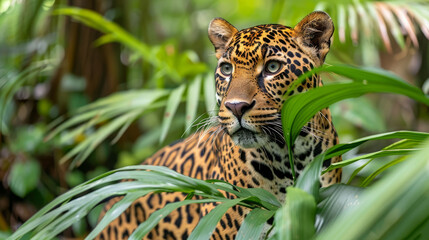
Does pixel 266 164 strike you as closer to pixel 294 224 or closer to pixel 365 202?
pixel 294 224

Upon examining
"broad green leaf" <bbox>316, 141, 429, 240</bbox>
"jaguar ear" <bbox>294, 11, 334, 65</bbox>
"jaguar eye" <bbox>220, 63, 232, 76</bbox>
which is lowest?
"broad green leaf" <bbox>316, 141, 429, 240</bbox>

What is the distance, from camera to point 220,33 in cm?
217

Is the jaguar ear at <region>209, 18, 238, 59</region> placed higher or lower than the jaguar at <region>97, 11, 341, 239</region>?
higher

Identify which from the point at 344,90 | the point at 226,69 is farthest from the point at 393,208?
the point at 226,69

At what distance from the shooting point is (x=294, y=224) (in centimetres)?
116

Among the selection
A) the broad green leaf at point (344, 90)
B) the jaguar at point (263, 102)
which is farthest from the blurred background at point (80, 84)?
the broad green leaf at point (344, 90)

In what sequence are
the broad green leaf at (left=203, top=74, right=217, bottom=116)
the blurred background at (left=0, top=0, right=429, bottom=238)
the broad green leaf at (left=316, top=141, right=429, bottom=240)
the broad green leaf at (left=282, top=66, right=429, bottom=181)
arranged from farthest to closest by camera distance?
1. the blurred background at (left=0, top=0, right=429, bottom=238)
2. the broad green leaf at (left=203, top=74, right=217, bottom=116)
3. the broad green leaf at (left=282, top=66, right=429, bottom=181)
4. the broad green leaf at (left=316, top=141, right=429, bottom=240)

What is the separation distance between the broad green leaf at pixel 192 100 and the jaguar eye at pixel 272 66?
0.87 metres

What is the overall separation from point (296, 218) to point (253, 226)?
0.30m

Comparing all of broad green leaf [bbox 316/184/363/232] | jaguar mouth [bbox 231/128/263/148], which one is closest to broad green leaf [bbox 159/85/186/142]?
jaguar mouth [bbox 231/128/263/148]

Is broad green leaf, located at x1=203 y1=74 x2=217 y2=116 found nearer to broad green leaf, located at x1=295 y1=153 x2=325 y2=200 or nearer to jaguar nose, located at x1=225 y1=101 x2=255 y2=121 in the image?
jaguar nose, located at x1=225 y1=101 x2=255 y2=121

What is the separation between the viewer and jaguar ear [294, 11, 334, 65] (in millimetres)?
1956

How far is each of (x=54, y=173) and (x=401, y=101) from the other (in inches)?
126

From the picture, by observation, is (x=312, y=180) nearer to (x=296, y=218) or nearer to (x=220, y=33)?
(x=296, y=218)
